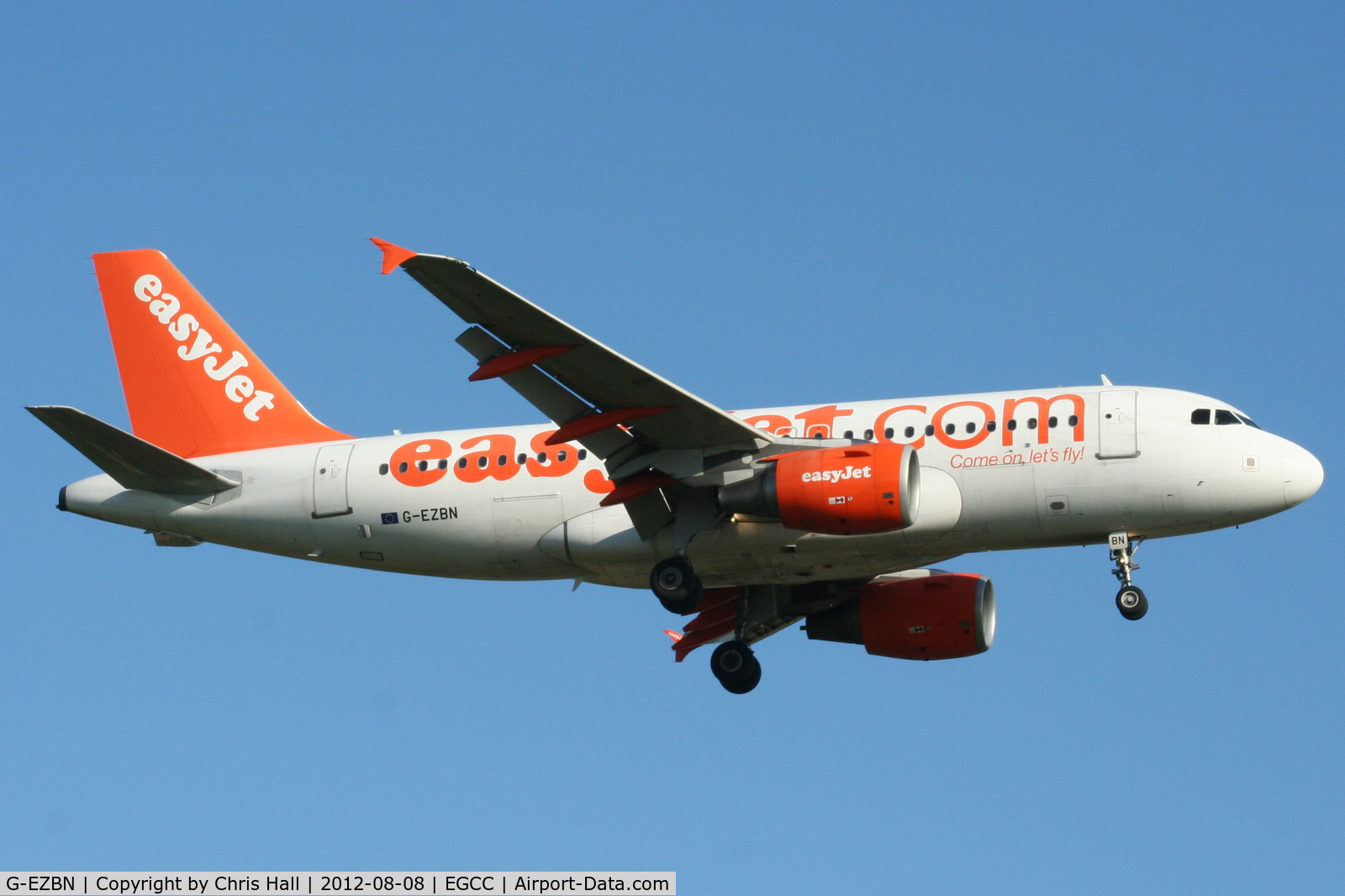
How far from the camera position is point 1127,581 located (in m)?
31.1

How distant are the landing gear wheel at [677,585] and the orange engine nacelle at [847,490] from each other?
2.14 metres

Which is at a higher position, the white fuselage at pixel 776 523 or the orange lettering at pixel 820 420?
the orange lettering at pixel 820 420

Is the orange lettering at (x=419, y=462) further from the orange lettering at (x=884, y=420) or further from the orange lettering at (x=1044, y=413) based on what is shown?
the orange lettering at (x=1044, y=413)

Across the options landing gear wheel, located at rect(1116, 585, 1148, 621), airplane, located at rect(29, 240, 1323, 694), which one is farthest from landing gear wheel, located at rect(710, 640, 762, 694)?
landing gear wheel, located at rect(1116, 585, 1148, 621)

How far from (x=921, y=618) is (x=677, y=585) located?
6462 millimetres

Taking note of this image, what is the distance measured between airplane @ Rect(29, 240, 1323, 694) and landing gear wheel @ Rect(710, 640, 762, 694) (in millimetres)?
53

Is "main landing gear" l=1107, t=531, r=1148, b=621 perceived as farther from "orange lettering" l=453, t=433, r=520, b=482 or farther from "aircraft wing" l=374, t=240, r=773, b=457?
"orange lettering" l=453, t=433, r=520, b=482

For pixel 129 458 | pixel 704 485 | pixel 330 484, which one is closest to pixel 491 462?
pixel 330 484

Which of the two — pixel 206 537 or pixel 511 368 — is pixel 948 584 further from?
pixel 206 537

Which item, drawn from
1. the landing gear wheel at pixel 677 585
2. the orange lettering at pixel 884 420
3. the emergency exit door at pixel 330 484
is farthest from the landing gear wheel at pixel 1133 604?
the emergency exit door at pixel 330 484

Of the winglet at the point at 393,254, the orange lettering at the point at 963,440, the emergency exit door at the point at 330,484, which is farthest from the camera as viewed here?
the emergency exit door at the point at 330,484

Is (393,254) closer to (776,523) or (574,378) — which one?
(574,378)

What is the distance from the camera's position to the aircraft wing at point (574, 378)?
27.2 metres

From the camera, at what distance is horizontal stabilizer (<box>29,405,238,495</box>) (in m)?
31.4
